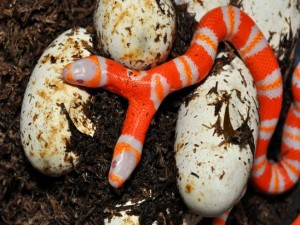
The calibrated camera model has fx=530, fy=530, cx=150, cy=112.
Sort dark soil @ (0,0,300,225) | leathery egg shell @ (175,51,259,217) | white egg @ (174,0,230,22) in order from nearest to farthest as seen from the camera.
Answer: leathery egg shell @ (175,51,259,217) → dark soil @ (0,0,300,225) → white egg @ (174,0,230,22)

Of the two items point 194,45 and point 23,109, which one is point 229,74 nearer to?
point 194,45

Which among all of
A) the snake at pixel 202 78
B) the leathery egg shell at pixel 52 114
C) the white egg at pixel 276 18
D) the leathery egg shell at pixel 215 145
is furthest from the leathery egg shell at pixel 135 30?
the white egg at pixel 276 18

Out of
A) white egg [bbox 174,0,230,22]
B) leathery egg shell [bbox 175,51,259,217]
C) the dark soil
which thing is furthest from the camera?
white egg [bbox 174,0,230,22]

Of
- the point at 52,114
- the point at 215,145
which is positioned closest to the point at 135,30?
the point at 52,114

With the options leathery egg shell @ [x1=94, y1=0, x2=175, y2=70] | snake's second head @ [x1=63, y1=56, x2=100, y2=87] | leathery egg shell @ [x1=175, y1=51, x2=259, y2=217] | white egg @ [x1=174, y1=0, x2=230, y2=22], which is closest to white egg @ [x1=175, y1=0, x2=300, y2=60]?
white egg @ [x1=174, y1=0, x2=230, y2=22]

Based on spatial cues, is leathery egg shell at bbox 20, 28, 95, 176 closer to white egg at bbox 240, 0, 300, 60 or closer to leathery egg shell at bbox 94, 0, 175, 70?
leathery egg shell at bbox 94, 0, 175, 70

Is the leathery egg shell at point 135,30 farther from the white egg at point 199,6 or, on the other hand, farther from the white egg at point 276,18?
the white egg at point 276,18

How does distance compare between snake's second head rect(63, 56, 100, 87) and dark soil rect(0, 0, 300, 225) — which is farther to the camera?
dark soil rect(0, 0, 300, 225)
